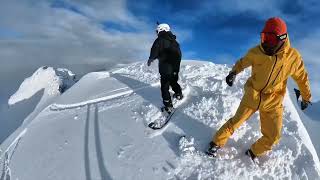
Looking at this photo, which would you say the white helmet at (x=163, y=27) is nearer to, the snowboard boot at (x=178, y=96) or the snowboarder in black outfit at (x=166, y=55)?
the snowboarder in black outfit at (x=166, y=55)

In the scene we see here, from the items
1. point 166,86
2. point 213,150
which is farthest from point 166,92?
point 213,150

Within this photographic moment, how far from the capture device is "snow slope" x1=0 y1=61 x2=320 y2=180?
671cm

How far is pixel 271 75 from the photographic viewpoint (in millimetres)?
6293

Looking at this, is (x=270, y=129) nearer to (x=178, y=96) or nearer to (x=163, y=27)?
(x=178, y=96)

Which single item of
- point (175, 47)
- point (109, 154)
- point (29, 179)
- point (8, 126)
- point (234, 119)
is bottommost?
point (8, 126)

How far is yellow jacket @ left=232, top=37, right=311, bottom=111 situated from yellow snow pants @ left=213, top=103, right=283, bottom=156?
0.35 ft

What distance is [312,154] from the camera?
22.7ft

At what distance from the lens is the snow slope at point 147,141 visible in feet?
22.0

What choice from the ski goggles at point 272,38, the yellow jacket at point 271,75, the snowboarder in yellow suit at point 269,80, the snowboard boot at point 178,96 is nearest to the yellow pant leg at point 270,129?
the snowboarder in yellow suit at point 269,80

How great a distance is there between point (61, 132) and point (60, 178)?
2.25 m

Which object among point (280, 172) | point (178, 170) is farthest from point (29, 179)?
point (280, 172)

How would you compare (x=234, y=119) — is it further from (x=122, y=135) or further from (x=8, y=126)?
(x=8, y=126)

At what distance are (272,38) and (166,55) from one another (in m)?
3.10

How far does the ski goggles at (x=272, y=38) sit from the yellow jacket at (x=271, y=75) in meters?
0.14
